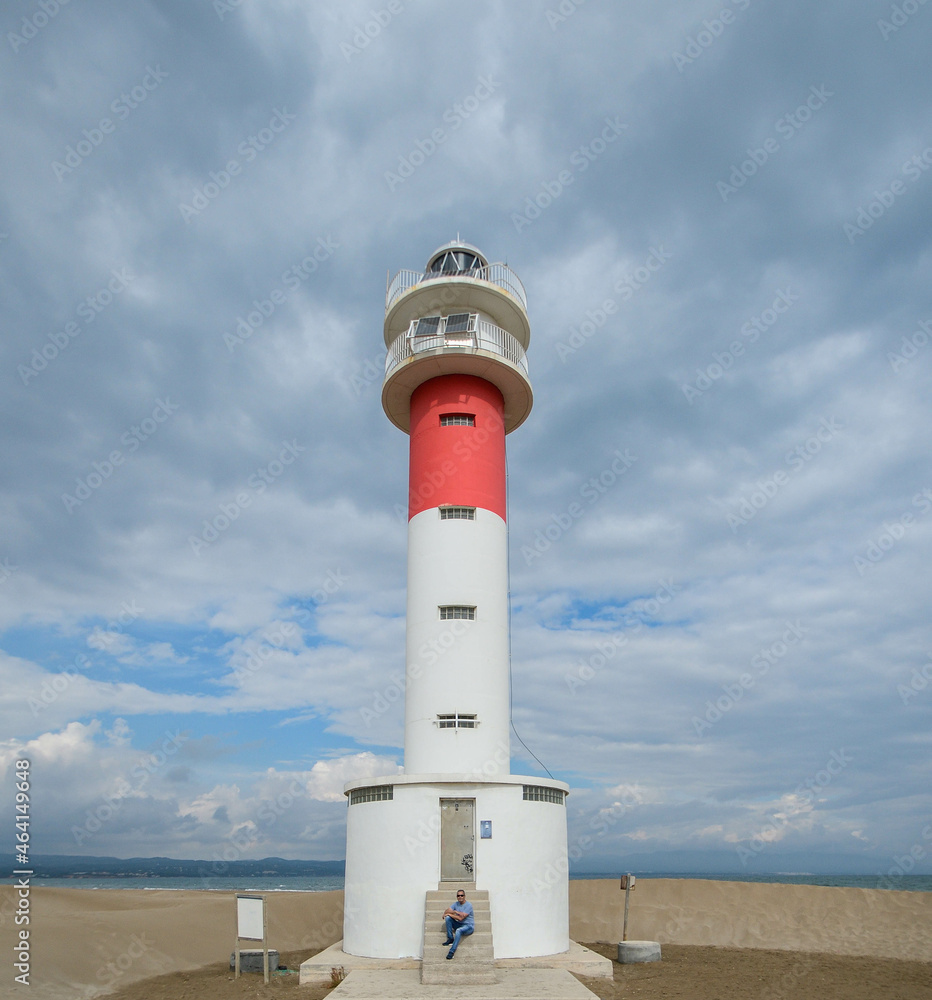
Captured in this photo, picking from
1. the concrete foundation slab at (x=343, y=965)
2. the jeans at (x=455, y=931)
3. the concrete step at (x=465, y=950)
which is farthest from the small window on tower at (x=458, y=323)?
the concrete foundation slab at (x=343, y=965)

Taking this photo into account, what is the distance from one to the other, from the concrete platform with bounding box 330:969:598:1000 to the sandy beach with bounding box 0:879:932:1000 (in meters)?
0.75

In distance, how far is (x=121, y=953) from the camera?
53.7ft

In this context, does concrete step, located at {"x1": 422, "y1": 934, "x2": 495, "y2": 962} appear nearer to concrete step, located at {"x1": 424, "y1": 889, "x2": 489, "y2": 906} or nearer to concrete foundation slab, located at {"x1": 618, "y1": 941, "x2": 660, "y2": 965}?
concrete step, located at {"x1": 424, "y1": 889, "x2": 489, "y2": 906}

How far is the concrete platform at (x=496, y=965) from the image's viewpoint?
12.1 metres

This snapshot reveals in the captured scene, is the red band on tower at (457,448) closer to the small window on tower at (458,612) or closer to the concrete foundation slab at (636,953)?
the small window on tower at (458,612)

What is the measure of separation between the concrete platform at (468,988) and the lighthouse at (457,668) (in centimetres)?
91

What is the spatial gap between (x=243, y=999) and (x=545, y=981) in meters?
Result: 4.67

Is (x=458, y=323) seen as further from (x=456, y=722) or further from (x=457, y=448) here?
(x=456, y=722)

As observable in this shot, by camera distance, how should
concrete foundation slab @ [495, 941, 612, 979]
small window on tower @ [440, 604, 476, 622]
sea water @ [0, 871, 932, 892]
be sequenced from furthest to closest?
sea water @ [0, 871, 932, 892] → small window on tower @ [440, 604, 476, 622] → concrete foundation slab @ [495, 941, 612, 979]

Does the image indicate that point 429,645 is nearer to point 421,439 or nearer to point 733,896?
point 421,439

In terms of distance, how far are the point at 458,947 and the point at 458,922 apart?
35 centimetres

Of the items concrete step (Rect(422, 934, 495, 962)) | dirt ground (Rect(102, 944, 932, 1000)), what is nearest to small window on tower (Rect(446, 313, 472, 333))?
concrete step (Rect(422, 934, 495, 962))

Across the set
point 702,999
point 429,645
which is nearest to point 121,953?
point 429,645

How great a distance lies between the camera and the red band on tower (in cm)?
1619
